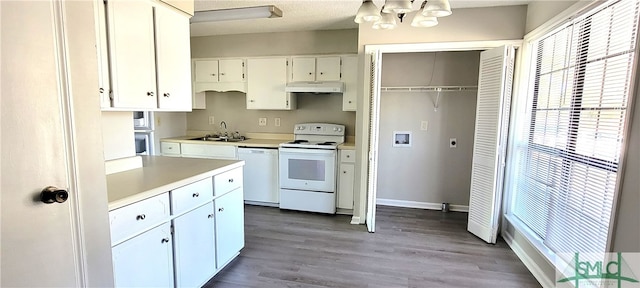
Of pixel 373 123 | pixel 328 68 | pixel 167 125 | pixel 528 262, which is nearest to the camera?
pixel 528 262

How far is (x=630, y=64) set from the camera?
5.03 ft

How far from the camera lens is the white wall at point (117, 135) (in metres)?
2.07

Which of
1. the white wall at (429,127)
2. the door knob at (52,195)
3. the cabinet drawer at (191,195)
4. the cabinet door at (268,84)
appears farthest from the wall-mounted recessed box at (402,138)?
the door knob at (52,195)

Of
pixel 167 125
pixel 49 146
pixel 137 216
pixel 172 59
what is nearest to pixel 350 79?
pixel 172 59

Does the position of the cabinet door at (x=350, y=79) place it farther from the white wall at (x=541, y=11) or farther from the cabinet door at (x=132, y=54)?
the cabinet door at (x=132, y=54)

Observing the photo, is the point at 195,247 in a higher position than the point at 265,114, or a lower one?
lower

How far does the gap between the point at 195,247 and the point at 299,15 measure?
2.53 metres

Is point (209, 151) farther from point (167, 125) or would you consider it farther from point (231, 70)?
point (231, 70)

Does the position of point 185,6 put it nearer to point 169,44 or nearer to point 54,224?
point 169,44

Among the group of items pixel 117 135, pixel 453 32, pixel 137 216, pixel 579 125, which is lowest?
pixel 137 216

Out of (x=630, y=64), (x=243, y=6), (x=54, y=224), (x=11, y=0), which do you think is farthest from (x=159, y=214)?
(x=630, y=64)

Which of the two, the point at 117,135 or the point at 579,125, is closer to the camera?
the point at 579,125

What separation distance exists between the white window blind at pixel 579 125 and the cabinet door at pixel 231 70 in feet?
10.8

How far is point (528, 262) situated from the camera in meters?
2.51
